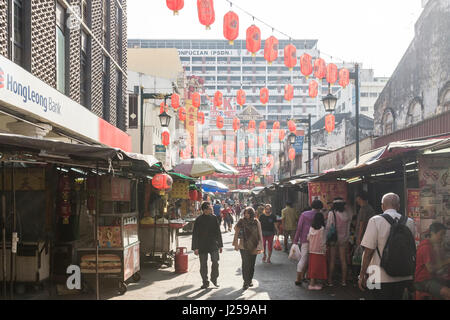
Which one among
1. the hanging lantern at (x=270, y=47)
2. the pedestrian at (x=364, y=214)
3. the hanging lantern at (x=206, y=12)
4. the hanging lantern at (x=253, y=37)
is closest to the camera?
the pedestrian at (x=364, y=214)

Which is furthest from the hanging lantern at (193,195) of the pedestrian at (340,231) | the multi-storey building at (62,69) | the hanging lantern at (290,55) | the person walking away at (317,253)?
the person walking away at (317,253)

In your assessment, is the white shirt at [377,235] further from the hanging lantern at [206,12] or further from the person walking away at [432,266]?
the hanging lantern at [206,12]

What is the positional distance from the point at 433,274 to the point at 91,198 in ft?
23.0

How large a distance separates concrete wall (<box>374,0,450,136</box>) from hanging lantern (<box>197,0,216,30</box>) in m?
11.9

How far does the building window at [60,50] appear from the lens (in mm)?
14622

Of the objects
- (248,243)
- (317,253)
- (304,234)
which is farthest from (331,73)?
(248,243)

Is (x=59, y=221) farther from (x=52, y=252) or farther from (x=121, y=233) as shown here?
(x=121, y=233)

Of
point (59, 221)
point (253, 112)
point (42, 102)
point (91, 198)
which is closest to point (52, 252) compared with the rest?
point (59, 221)

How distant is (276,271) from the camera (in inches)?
489

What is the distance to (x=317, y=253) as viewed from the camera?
977 centimetres

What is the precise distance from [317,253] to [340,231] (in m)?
0.89

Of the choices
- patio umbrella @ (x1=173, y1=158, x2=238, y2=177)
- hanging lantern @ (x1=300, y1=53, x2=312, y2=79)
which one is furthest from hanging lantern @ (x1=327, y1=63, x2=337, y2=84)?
patio umbrella @ (x1=173, y1=158, x2=238, y2=177)

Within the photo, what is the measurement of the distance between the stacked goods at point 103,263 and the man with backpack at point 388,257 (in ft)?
16.7

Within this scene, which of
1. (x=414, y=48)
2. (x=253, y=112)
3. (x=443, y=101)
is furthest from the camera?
(x=253, y=112)
